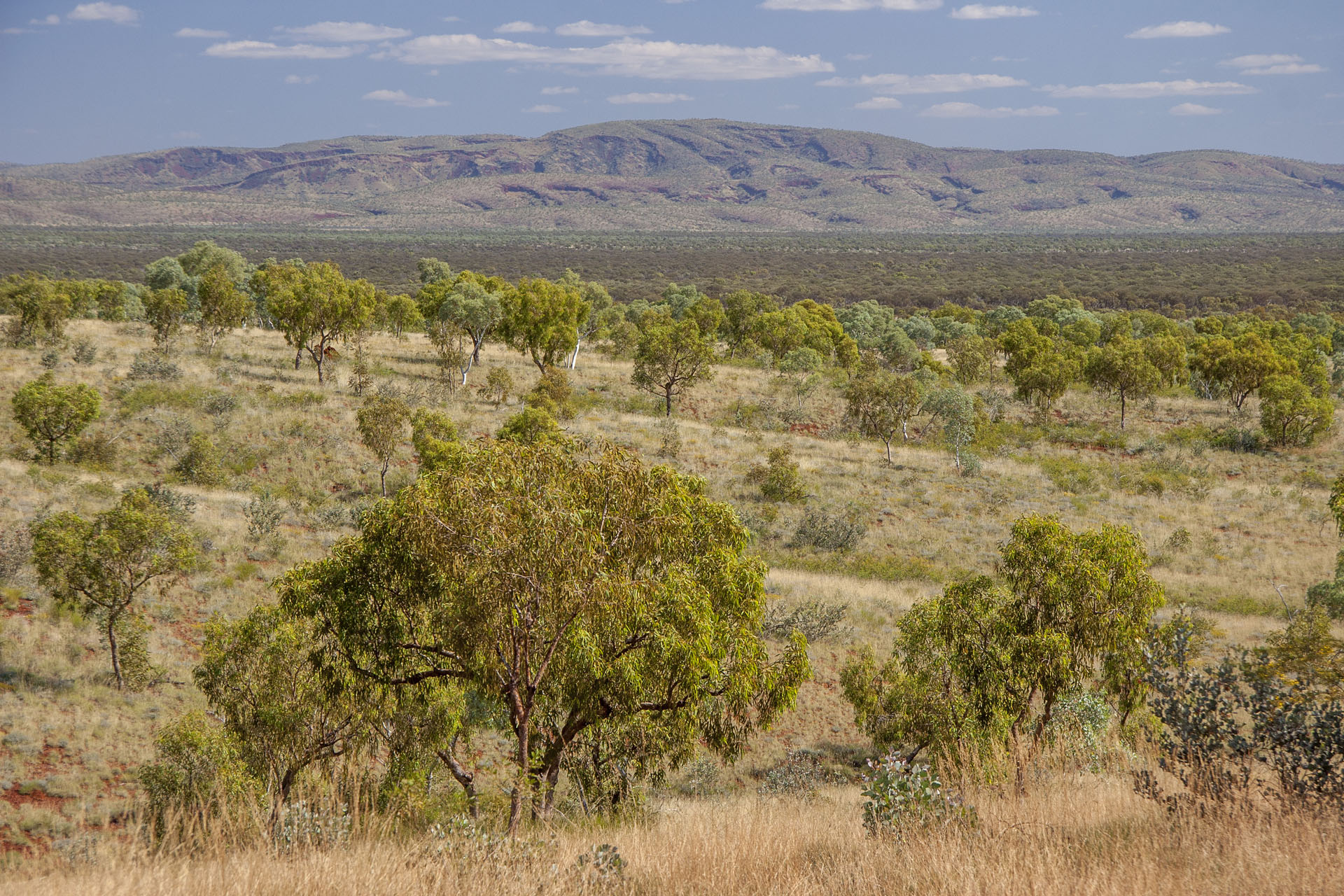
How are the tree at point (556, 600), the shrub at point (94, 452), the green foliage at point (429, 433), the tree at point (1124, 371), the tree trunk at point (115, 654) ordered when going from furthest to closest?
the tree at point (1124, 371)
the shrub at point (94, 452)
the green foliage at point (429, 433)
the tree trunk at point (115, 654)
the tree at point (556, 600)

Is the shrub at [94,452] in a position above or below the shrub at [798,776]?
above

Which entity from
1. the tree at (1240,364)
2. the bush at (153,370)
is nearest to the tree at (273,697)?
the bush at (153,370)

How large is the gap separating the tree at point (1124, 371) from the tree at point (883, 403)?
1174 centimetres

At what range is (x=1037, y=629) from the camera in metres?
14.2

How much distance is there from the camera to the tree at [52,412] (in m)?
28.9

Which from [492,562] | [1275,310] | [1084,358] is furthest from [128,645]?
[1275,310]

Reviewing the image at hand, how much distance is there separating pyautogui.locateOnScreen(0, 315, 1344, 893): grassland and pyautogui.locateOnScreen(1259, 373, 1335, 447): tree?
1.57 m

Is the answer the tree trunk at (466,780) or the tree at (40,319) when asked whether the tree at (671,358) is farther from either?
the tree trunk at (466,780)

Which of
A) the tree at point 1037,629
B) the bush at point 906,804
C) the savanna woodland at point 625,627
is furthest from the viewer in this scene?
the tree at point 1037,629

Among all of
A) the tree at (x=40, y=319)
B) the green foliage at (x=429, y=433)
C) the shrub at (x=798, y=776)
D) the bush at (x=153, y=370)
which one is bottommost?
the shrub at (x=798, y=776)

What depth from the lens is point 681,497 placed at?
975 cm

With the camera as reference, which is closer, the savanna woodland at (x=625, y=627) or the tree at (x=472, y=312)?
the savanna woodland at (x=625, y=627)

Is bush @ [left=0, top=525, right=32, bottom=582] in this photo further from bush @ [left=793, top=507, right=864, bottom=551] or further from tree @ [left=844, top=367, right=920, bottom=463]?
tree @ [left=844, top=367, right=920, bottom=463]

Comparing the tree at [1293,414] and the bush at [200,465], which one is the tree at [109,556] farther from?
the tree at [1293,414]
